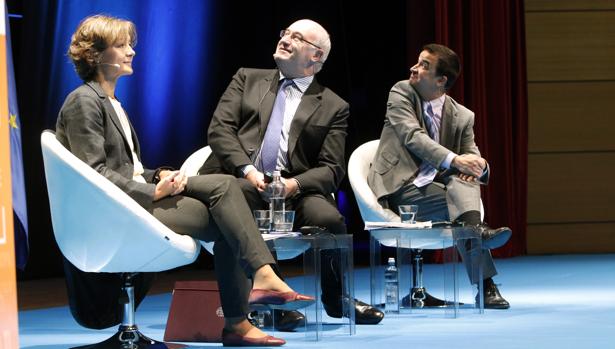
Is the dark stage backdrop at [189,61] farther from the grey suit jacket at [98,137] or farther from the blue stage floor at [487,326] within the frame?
the grey suit jacket at [98,137]

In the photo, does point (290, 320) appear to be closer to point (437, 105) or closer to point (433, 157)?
point (433, 157)

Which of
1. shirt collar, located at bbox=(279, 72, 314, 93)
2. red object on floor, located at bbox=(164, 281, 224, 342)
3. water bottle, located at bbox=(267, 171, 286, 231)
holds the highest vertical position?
shirt collar, located at bbox=(279, 72, 314, 93)

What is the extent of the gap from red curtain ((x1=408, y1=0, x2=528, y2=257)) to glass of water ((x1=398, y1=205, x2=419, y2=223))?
12.0ft

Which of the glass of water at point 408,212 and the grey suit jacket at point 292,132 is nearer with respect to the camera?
the grey suit jacket at point 292,132

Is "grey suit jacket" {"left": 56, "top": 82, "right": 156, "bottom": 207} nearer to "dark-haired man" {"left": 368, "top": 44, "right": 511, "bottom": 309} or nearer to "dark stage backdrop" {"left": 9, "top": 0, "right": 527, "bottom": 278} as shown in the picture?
"dark-haired man" {"left": 368, "top": 44, "right": 511, "bottom": 309}

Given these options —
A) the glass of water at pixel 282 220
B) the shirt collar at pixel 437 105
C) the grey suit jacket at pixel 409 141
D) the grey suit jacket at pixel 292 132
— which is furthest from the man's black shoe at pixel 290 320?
the shirt collar at pixel 437 105

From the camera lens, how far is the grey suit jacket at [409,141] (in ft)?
16.8

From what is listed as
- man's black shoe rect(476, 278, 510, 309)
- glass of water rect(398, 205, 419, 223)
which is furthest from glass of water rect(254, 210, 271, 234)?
man's black shoe rect(476, 278, 510, 309)

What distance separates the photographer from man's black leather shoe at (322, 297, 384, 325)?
4.40 meters

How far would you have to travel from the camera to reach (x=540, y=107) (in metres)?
8.94

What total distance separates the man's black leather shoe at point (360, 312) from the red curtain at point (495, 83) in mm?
4239

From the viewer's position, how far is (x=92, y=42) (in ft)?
11.9

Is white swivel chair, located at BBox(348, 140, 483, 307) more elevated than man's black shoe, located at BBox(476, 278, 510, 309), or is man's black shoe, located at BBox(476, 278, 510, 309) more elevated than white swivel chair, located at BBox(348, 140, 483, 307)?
white swivel chair, located at BBox(348, 140, 483, 307)

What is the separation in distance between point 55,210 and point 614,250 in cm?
642
